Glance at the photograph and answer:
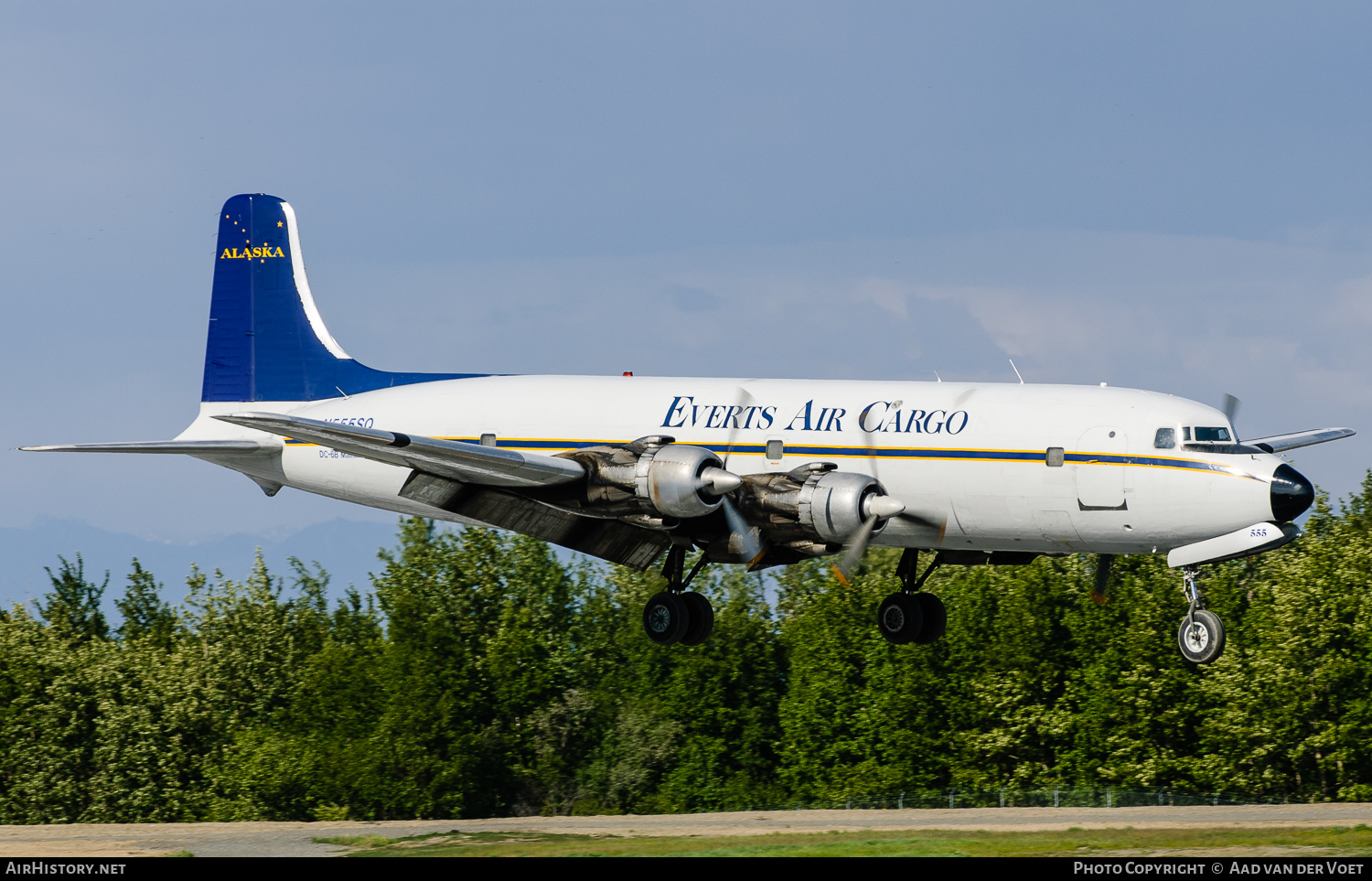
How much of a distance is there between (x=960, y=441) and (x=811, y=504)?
2774 mm

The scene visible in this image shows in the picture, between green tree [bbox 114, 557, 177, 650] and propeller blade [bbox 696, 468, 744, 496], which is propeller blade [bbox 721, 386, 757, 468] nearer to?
propeller blade [bbox 696, 468, 744, 496]

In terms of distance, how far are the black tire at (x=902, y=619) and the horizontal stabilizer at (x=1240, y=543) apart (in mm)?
6151

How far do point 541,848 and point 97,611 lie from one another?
60612 millimetres

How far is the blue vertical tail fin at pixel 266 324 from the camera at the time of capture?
3584cm

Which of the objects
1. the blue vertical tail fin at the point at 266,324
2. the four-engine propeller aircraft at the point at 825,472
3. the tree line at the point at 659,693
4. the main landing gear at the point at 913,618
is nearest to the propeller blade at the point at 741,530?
the four-engine propeller aircraft at the point at 825,472

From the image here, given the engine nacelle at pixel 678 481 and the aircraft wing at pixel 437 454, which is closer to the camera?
the engine nacelle at pixel 678 481

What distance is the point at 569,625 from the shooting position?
8244 centimetres

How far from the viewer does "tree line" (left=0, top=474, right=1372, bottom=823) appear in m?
62.4

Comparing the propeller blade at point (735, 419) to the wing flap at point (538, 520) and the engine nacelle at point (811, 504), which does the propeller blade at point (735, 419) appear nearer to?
the engine nacelle at point (811, 504)

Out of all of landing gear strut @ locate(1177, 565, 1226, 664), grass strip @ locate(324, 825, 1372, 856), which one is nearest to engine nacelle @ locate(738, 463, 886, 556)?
landing gear strut @ locate(1177, 565, 1226, 664)

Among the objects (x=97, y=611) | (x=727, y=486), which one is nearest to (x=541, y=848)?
(x=727, y=486)

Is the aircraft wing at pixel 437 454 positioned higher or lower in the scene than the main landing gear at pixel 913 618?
higher

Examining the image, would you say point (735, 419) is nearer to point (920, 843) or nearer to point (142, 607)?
point (920, 843)

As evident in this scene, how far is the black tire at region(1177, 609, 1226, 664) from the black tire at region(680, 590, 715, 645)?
827 cm
